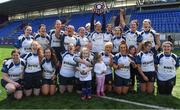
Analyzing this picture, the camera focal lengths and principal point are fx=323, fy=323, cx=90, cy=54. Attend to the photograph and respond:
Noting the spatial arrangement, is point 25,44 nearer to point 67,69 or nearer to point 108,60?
point 67,69

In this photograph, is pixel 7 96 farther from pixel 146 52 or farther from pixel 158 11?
pixel 158 11

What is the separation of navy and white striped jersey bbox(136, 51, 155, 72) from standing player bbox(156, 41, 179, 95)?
20cm

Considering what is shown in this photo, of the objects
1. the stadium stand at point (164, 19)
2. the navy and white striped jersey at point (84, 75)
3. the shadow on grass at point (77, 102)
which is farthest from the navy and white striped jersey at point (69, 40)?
the stadium stand at point (164, 19)

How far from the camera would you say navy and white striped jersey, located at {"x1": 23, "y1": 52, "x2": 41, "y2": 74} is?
→ 8.53 metres

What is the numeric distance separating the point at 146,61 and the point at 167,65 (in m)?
0.56

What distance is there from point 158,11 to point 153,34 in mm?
25706

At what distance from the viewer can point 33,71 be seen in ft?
28.1

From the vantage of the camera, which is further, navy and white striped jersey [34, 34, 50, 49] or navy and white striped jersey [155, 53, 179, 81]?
navy and white striped jersey [34, 34, 50, 49]

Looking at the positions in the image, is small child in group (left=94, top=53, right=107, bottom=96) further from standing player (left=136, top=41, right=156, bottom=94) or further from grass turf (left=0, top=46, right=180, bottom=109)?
standing player (left=136, top=41, right=156, bottom=94)

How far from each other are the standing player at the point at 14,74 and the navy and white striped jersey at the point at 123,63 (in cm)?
249

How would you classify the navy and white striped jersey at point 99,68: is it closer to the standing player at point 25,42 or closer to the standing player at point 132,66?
the standing player at point 132,66

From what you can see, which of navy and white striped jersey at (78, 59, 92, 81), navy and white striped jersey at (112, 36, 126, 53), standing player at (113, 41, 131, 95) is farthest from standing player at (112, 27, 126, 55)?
navy and white striped jersey at (78, 59, 92, 81)

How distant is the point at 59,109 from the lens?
24.3 ft

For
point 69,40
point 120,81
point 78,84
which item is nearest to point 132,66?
point 120,81
